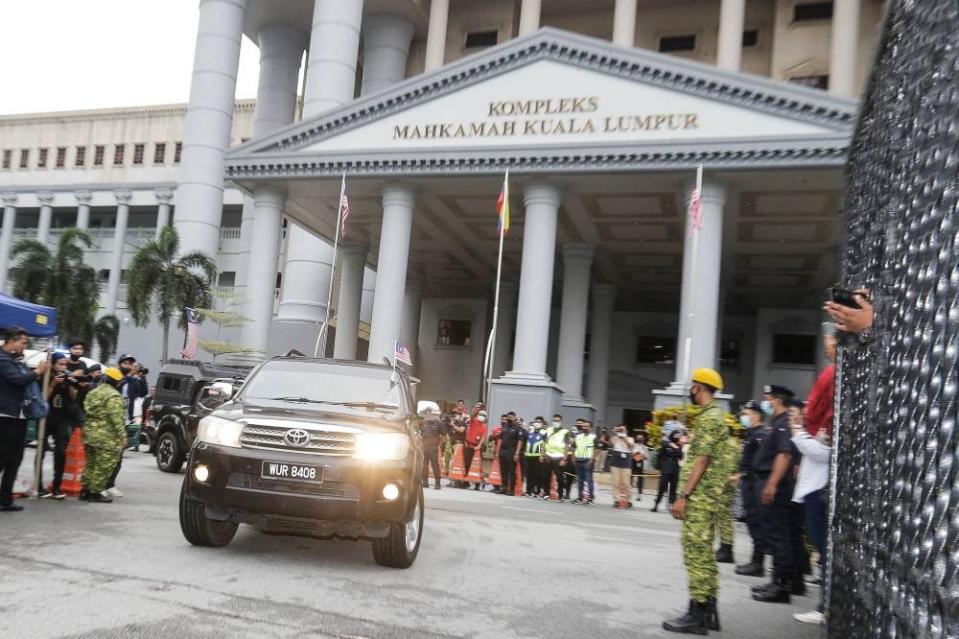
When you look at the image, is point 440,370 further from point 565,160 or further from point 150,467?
point 150,467

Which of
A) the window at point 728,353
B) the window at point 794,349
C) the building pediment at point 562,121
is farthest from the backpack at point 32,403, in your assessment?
the window at point 728,353

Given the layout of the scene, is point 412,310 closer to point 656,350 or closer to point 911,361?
point 656,350

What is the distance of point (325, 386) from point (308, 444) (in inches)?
47.7

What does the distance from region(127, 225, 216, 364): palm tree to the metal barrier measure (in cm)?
3142

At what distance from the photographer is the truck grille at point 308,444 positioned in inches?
260

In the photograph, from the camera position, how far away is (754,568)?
28.5ft

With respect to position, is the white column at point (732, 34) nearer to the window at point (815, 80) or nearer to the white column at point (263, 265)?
the window at point (815, 80)

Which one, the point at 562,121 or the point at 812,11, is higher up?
the point at 812,11

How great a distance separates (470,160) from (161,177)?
111 ft

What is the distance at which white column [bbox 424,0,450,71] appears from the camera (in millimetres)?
41125

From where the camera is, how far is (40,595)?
17.1 feet

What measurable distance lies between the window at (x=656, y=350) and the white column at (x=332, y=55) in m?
20.4

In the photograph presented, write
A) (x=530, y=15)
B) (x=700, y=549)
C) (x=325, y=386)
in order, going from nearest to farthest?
(x=700, y=549), (x=325, y=386), (x=530, y=15)

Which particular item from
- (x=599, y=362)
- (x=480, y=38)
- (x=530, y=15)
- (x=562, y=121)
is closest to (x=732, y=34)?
(x=530, y=15)
